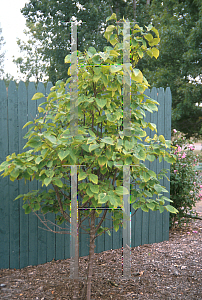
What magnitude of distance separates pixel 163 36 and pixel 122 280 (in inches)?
458

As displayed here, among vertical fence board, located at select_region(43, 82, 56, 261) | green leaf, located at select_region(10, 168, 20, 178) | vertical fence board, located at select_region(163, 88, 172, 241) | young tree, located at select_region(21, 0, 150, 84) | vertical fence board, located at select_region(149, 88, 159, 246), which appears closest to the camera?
green leaf, located at select_region(10, 168, 20, 178)

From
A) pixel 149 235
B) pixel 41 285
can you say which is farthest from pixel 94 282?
pixel 149 235

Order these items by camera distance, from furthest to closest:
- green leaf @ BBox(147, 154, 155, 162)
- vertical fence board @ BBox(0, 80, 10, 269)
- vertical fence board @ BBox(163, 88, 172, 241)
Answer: vertical fence board @ BBox(163, 88, 172, 241) → vertical fence board @ BBox(0, 80, 10, 269) → green leaf @ BBox(147, 154, 155, 162)

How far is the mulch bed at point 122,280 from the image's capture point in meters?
2.35

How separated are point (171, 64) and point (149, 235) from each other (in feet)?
35.4

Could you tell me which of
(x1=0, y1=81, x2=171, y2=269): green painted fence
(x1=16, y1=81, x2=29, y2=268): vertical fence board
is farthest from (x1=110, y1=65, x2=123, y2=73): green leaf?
(x1=16, y1=81, x2=29, y2=268): vertical fence board

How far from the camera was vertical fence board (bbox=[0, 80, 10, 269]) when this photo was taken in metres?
2.84

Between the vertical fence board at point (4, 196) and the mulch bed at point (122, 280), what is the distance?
0.19m

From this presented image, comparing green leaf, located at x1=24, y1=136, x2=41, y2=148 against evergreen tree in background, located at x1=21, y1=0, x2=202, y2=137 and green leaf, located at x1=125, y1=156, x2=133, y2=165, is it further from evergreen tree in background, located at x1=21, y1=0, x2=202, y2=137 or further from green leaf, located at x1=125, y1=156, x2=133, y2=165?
evergreen tree in background, located at x1=21, y1=0, x2=202, y2=137

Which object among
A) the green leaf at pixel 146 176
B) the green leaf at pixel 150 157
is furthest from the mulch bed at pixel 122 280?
the green leaf at pixel 150 157

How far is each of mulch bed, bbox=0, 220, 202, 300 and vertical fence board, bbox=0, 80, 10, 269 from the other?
0.61 feet

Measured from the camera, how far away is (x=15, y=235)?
2893 mm

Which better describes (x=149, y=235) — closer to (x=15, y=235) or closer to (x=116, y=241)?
(x=116, y=241)

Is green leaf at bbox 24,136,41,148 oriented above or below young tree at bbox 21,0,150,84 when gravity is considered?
below
